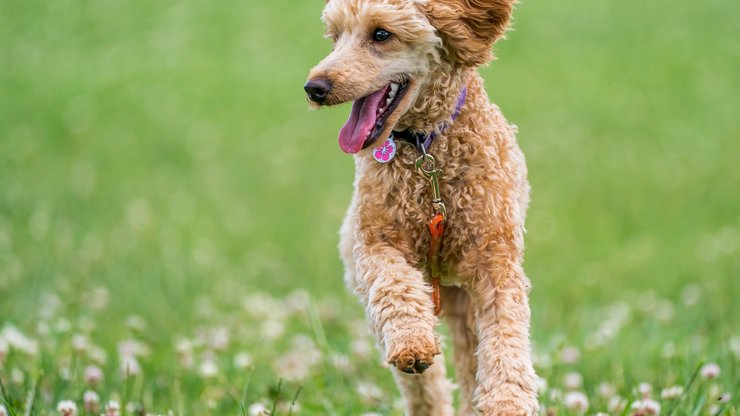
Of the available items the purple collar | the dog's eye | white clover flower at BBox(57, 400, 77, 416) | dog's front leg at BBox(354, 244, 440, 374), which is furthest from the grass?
the dog's eye

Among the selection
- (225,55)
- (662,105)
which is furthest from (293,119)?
(662,105)

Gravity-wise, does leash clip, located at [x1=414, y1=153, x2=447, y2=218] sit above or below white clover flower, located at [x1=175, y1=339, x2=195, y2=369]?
below

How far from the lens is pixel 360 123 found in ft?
11.9

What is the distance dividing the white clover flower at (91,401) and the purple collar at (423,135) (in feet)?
5.99

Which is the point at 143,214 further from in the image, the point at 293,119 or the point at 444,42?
the point at 444,42

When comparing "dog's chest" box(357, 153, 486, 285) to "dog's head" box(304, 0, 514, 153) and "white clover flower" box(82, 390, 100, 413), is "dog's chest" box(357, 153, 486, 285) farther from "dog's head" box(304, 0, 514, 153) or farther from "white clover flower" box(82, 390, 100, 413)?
"white clover flower" box(82, 390, 100, 413)

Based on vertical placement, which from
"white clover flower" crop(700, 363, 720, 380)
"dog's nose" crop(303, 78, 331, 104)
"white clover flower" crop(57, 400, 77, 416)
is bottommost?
"white clover flower" crop(57, 400, 77, 416)

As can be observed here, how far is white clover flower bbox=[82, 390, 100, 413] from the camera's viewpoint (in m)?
4.45

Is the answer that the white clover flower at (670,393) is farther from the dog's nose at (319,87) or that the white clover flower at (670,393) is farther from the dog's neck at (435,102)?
the dog's nose at (319,87)

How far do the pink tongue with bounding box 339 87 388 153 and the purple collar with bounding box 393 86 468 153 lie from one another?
0.20 metres

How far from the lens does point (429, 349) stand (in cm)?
334

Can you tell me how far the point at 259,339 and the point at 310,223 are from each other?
12.4 feet

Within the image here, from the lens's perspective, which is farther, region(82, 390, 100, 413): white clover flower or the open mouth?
region(82, 390, 100, 413): white clover flower

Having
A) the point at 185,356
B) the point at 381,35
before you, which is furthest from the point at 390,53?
the point at 185,356
